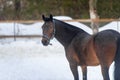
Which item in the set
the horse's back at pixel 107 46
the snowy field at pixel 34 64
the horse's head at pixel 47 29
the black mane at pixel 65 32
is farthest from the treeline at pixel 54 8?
the horse's back at pixel 107 46

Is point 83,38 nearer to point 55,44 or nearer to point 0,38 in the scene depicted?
point 55,44

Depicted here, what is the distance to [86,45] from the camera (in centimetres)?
Result: 763

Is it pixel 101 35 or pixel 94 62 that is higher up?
pixel 101 35

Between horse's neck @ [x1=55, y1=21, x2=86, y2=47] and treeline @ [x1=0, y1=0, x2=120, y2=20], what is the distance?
14.8 m

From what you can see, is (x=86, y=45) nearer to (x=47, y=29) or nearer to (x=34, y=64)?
(x=47, y=29)

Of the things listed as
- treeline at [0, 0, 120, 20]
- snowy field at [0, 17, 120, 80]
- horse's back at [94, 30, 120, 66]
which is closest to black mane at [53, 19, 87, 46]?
horse's back at [94, 30, 120, 66]

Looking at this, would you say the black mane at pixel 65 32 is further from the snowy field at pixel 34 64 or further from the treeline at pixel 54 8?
the treeline at pixel 54 8

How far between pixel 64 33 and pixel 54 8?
608 inches

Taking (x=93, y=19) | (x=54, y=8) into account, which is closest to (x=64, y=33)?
(x=93, y=19)

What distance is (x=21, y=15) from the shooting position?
24594 millimetres

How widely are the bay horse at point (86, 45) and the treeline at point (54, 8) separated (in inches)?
584

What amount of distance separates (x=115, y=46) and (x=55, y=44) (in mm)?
7250

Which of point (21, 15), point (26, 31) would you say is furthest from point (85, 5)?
point (26, 31)

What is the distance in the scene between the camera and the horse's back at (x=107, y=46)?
24.1 ft
